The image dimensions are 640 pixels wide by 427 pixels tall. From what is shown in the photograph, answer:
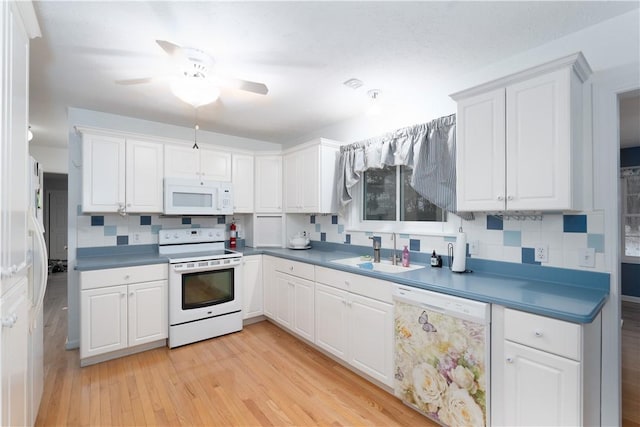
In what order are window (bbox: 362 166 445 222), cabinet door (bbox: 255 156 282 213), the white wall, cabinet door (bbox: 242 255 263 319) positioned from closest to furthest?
window (bbox: 362 166 445 222), cabinet door (bbox: 242 255 263 319), cabinet door (bbox: 255 156 282 213), the white wall

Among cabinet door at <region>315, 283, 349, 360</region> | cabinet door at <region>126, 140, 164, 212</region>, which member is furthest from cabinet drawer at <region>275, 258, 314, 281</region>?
cabinet door at <region>126, 140, 164, 212</region>

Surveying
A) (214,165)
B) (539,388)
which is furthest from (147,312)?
(539,388)

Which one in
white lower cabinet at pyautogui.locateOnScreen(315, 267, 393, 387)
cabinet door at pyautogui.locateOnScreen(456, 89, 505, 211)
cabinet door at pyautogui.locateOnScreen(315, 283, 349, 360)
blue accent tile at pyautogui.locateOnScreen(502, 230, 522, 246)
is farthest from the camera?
cabinet door at pyautogui.locateOnScreen(315, 283, 349, 360)

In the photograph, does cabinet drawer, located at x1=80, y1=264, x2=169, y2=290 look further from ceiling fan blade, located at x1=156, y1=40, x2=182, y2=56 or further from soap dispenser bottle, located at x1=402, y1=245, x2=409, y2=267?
soap dispenser bottle, located at x1=402, y1=245, x2=409, y2=267

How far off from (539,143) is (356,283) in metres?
1.53

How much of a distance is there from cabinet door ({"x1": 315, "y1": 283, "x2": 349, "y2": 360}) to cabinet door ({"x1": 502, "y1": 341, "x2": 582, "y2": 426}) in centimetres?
121

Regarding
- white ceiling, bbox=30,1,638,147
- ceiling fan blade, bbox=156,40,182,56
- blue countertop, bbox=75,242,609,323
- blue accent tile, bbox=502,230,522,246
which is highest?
white ceiling, bbox=30,1,638,147

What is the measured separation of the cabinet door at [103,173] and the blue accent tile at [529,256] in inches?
138

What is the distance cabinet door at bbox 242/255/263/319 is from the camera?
355 cm

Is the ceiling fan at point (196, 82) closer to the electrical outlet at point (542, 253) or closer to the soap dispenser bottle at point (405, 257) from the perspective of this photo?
the soap dispenser bottle at point (405, 257)

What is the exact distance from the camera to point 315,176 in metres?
3.44

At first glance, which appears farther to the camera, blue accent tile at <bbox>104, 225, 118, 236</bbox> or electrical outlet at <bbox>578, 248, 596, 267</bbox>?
blue accent tile at <bbox>104, 225, 118, 236</bbox>

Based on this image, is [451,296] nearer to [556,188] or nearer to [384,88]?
[556,188]

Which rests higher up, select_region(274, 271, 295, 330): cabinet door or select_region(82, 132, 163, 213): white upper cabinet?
select_region(82, 132, 163, 213): white upper cabinet
